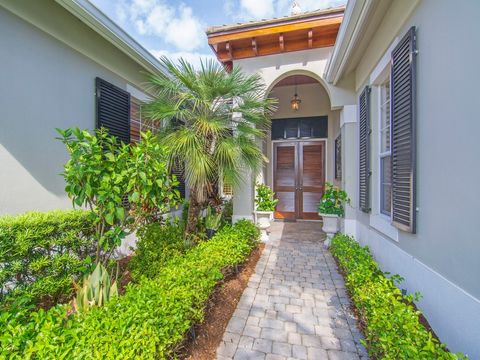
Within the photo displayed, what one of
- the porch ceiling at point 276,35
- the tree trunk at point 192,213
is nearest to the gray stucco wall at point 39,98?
the tree trunk at point 192,213

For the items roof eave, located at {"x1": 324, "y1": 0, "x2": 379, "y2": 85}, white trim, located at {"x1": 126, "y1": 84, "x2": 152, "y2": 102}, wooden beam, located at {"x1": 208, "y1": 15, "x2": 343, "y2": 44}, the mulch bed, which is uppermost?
wooden beam, located at {"x1": 208, "y1": 15, "x2": 343, "y2": 44}

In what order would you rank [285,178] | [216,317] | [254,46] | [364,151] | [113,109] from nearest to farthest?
[216,317], [364,151], [113,109], [254,46], [285,178]

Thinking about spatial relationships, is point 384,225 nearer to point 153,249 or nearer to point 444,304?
point 444,304

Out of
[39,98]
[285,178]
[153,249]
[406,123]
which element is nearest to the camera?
[406,123]

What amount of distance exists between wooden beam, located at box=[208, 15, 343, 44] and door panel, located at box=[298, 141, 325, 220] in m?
3.35

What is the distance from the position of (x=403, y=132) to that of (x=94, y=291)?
11.3 feet

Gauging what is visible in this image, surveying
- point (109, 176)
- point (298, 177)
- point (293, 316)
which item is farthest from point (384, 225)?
point (298, 177)

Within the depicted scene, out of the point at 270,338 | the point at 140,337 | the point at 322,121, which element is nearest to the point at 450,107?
the point at 270,338

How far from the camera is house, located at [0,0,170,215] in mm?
2586

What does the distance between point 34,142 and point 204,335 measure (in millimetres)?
2982

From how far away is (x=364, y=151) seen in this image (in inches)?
153

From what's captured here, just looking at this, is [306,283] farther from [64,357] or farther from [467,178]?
[64,357]

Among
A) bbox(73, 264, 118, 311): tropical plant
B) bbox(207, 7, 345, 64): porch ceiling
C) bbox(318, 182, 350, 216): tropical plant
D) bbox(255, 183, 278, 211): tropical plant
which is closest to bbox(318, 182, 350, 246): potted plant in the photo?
bbox(318, 182, 350, 216): tropical plant

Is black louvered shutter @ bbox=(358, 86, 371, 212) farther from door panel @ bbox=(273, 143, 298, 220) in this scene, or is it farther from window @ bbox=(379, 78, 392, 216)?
door panel @ bbox=(273, 143, 298, 220)
